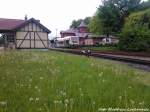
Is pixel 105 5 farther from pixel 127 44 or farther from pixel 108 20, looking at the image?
pixel 127 44

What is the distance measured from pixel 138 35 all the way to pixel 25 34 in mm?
16998

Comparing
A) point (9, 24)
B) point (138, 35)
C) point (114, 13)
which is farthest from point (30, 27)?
point (114, 13)

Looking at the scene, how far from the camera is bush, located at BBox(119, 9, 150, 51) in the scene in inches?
1679

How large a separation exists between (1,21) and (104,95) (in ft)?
135

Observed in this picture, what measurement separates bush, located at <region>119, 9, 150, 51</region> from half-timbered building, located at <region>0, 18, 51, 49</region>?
12201 millimetres

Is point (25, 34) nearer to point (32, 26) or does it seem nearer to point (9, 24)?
point (32, 26)

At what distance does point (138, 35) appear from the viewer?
1719 inches

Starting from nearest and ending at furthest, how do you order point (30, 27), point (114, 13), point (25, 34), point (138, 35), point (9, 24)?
point (138, 35), point (25, 34), point (30, 27), point (9, 24), point (114, 13)

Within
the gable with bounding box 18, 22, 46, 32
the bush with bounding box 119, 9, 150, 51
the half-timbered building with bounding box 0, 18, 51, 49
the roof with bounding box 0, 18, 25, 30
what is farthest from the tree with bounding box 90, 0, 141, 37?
the roof with bounding box 0, 18, 25, 30

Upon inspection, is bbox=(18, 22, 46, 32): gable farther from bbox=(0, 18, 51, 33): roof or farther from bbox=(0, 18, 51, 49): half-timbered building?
bbox=(0, 18, 51, 33): roof

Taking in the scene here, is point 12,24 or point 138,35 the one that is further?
point 12,24

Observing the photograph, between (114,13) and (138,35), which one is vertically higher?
(114,13)

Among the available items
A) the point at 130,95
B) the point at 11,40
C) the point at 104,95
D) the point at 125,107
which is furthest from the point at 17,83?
the point at 11,40

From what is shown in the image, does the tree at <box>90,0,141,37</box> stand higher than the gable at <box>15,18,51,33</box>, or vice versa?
the tree at <box>90,0,141,37</box>
